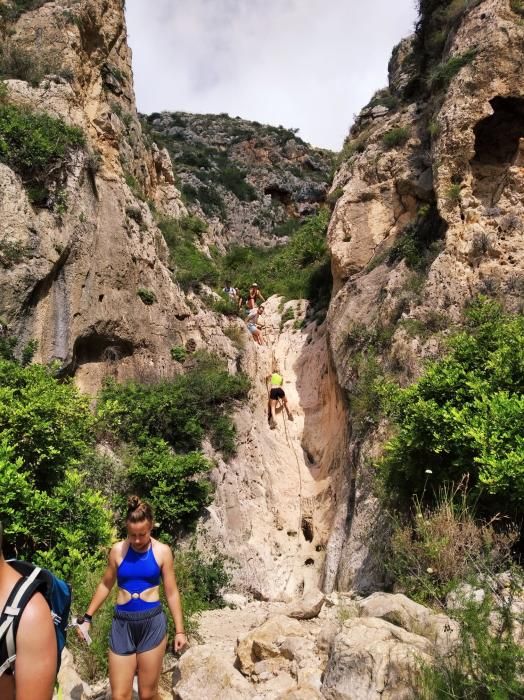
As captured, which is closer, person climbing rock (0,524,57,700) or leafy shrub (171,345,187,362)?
person climbing rock (0,524,57,700)

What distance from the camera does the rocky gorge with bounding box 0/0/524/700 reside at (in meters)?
6.79

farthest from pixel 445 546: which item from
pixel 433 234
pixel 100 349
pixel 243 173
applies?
pixel 243 173

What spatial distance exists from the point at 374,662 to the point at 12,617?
3.09 metres

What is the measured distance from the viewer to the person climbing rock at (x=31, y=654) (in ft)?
5.96

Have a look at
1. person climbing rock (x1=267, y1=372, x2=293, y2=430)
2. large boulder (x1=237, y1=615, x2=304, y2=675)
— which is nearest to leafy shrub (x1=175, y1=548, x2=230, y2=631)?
large boulder (x1=237, y1=615, x2=304, y2=675)

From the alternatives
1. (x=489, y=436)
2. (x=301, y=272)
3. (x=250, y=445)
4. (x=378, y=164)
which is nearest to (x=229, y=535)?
(x=250, y=445)

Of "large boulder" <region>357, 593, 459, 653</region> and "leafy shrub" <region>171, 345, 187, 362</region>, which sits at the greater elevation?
"leafy shrub" <region>171, 345, 187, 362</region>

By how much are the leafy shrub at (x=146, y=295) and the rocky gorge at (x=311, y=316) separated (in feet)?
0.58

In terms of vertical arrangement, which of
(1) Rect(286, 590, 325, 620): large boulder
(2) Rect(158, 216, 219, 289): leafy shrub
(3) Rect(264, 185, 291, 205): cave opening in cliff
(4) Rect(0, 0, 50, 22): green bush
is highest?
(3) Rect(264, 185, 291, 205): cave opening in cliff

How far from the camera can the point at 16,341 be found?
10.4 m

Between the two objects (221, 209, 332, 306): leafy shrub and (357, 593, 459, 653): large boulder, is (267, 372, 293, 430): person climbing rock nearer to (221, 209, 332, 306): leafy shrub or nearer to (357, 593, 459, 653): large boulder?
(221, 209, 332, 306): leafy shrub

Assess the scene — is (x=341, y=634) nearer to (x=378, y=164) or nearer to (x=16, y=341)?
(x=16, y=341)

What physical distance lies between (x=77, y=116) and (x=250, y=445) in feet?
36.3

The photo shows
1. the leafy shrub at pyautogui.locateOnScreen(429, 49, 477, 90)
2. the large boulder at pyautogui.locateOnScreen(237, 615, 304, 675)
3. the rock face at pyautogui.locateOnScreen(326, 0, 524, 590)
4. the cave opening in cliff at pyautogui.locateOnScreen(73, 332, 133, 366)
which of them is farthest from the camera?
the leafy shrub at pyautogui.locateOnScreen(429, 49, 477, 90)
